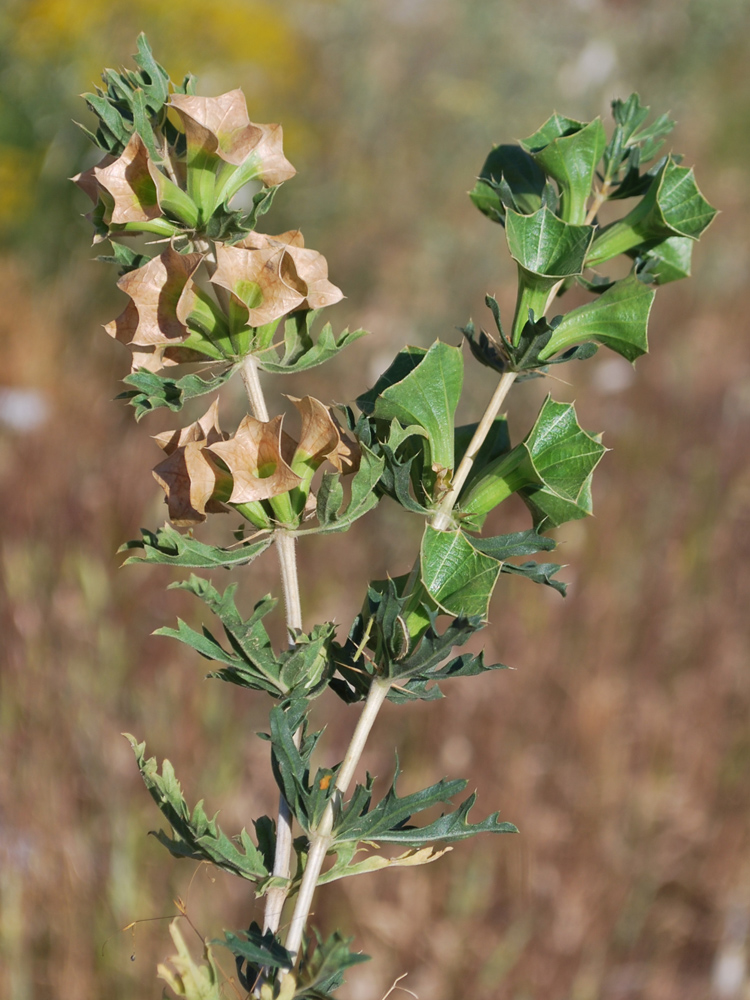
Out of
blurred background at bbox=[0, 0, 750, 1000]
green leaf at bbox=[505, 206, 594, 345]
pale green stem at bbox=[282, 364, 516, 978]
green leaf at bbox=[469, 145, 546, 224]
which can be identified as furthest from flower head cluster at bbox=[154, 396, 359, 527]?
blurred background at bbox=[0, 0, 750, 1000]

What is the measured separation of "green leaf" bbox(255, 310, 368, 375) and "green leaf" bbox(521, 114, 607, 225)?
250mm

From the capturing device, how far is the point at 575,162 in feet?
2.79

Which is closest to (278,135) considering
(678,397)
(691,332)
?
(678,397)

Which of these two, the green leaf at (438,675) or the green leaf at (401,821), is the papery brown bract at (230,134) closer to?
the green leaf at (438,675)

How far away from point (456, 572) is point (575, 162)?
1.40ft

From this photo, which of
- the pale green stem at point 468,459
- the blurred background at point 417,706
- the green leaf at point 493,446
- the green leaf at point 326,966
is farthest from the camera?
the blurred background at point 417,706

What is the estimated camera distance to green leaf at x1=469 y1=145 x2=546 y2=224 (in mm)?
953

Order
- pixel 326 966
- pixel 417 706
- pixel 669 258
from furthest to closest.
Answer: pixel 417 706 < pixel 669 258 < pixel 326 966

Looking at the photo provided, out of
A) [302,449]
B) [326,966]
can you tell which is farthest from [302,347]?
[326,966]

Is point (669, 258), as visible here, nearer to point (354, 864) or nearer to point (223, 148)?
point (223, 148)

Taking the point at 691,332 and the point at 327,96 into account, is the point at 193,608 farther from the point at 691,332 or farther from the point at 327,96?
the point at 327,96

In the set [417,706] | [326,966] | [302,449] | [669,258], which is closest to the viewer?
[326,966]

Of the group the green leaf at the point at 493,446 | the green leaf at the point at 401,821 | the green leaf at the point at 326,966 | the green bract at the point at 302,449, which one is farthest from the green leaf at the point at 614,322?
the green leaf at the point at 326,966

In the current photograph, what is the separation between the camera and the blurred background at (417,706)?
8.89ft
